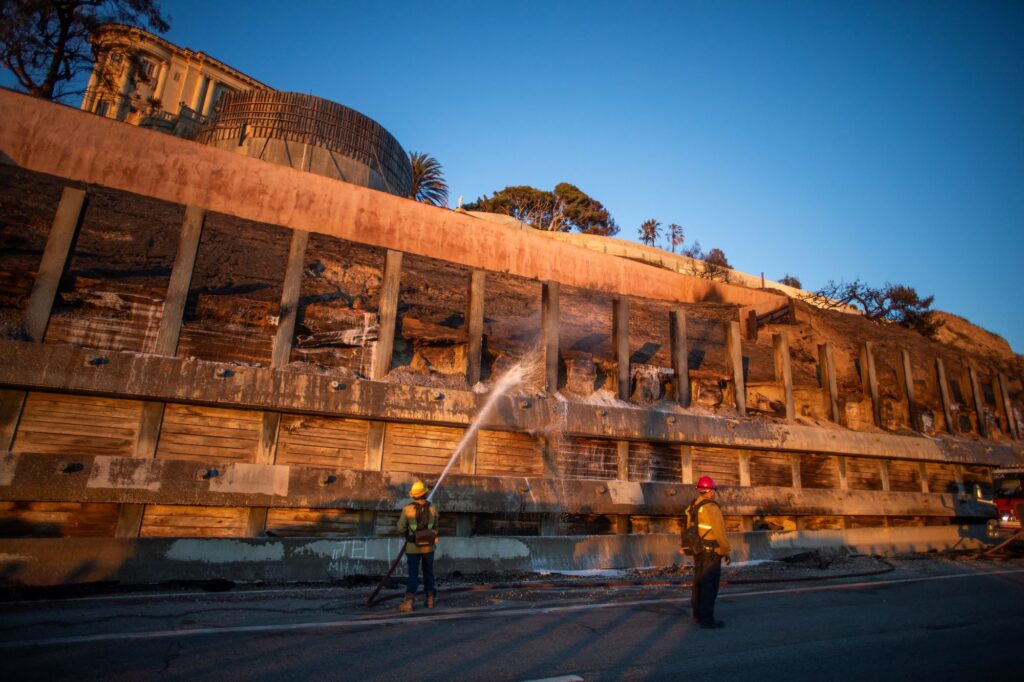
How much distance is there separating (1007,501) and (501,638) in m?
14.7

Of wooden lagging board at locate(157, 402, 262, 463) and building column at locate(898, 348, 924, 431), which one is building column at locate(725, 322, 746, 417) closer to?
building column at locate(898, 348, 924, 431)

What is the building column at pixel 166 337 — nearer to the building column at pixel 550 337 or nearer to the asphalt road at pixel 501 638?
the asphalt road at pixel 501 638

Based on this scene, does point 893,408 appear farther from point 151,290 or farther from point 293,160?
point 293,160

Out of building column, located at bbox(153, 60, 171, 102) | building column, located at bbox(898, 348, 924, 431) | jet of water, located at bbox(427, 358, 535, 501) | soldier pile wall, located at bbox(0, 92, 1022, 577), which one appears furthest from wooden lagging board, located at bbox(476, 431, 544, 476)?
building column, located at bbox(153, 60, 171, 102)

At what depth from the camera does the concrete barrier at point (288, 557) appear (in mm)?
6473

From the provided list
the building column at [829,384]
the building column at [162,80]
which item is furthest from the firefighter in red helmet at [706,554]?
the building column at [162,80]

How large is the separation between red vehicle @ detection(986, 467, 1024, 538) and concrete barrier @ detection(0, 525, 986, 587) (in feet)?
21.2

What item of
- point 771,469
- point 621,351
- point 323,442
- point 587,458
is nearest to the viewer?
point 323,442

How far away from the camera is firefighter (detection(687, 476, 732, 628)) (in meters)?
5.91

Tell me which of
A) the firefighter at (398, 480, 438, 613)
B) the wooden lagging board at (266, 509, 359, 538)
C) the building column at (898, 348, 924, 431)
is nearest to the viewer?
the firefighter at (398, 480, 438, 613)

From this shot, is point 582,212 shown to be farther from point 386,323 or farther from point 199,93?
point 386,323

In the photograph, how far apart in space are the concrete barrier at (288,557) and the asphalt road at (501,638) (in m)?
0.49

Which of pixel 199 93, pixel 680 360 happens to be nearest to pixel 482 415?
pixel 680 360

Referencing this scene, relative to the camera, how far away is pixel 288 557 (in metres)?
7.57
